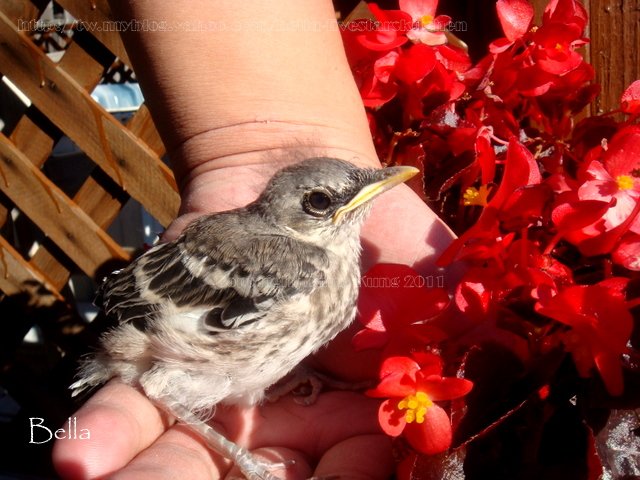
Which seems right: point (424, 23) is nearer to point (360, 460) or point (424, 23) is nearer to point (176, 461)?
point (360, 460)

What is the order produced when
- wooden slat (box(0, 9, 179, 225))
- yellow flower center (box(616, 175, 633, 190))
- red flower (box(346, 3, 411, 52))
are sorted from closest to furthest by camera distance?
yellow flower center (box(616, 175, 633, 190))
red flower (box(346, 3, 411, 52))
wooden slat (box(0, 9, 179, 225))

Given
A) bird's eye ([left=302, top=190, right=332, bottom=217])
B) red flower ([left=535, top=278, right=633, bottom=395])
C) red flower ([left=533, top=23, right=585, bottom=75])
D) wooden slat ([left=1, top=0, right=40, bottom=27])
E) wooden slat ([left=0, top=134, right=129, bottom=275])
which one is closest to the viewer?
red flower ([left=535, top=278, right=633, bottom=395])

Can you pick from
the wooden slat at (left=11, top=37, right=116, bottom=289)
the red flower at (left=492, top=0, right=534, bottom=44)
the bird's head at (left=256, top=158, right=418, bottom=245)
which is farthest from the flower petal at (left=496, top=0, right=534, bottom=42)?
the wooden slat at (left=11, top=37, right=116, bottom=289)

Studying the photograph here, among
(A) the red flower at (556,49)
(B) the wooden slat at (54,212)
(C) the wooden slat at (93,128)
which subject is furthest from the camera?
(B) the wooden slat at (54,212)

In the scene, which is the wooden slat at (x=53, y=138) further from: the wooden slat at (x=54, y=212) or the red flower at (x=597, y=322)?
the red flower at (x=597, y=322)

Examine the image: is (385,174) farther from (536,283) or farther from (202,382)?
(202,382)

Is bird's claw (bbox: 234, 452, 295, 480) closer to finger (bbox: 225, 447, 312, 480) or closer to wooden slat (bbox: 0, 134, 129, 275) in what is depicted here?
finger (bbox: 225, 447, 312, 480)

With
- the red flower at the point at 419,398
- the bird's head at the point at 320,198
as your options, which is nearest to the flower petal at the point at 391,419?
the red flower at the point at 419,398
